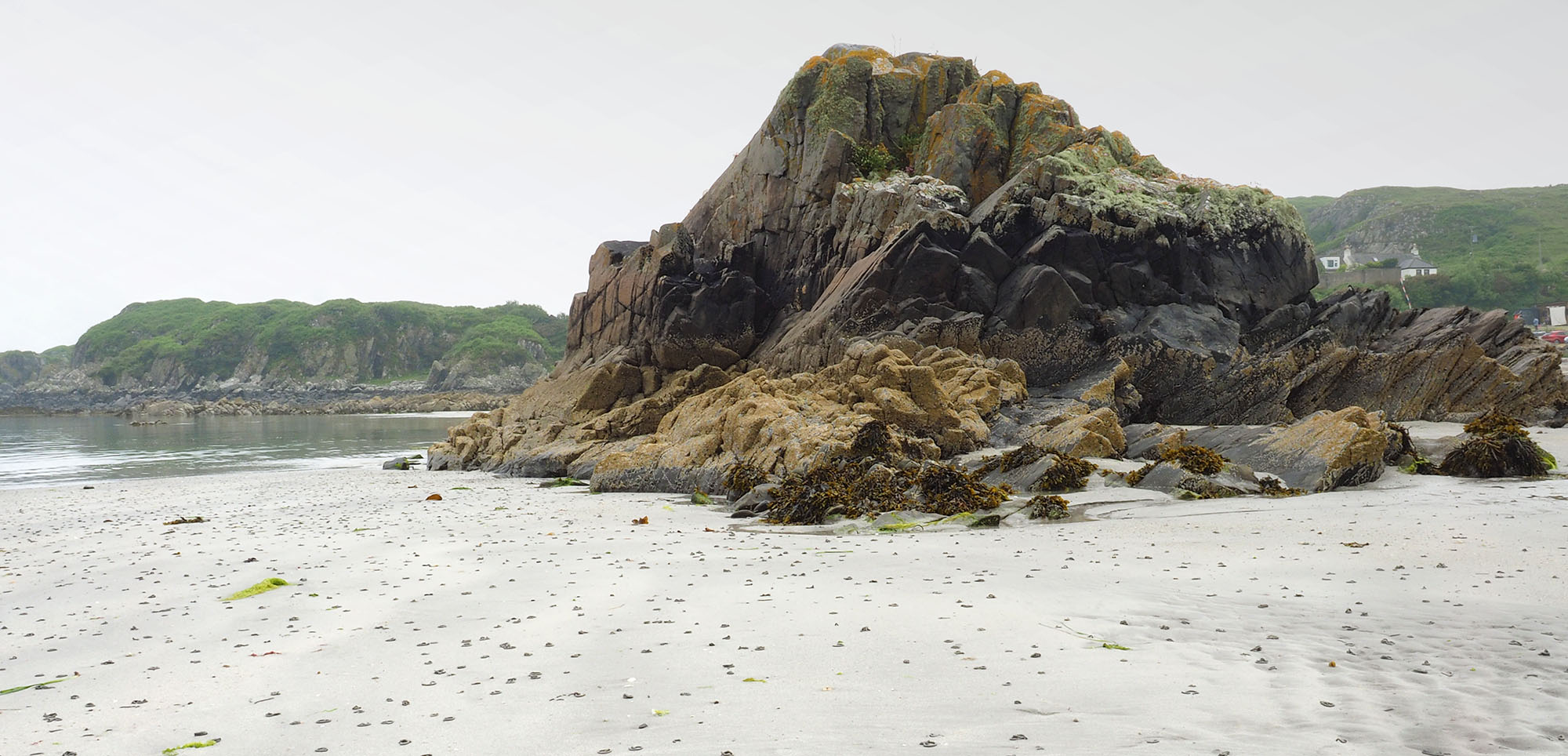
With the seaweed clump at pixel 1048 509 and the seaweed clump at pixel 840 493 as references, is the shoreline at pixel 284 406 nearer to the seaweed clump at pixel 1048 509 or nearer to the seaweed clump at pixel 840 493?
the seaweed clump at pixel 840 493

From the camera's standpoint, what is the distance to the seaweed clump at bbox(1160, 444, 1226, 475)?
13156mm

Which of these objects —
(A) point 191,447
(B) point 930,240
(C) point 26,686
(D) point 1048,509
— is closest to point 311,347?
(A) point 191,447

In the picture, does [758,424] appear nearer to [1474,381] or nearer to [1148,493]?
[1148,493]

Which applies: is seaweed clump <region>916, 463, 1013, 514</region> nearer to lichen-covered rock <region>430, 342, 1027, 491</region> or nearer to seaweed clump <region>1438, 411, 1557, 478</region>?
lichen-covered rock <region>430, 342, 1027, 491</region>

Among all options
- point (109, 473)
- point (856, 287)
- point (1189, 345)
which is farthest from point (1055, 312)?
point (109, 473)

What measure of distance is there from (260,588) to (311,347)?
156m

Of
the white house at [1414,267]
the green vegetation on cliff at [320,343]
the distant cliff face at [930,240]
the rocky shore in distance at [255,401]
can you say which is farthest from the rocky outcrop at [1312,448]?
the green vegetation on cliff at [320,343]

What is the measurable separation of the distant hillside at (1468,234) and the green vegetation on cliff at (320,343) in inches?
4733

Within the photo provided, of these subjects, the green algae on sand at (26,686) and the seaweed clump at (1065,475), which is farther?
the seaweed clump at (1065,475)

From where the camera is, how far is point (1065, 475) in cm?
1391

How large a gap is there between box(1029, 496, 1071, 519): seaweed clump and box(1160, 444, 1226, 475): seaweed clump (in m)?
2.71

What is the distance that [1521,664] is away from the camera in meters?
4.88

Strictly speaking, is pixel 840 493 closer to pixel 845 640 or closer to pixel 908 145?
pixel 845 640

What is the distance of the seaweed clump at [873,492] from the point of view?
12617mm
